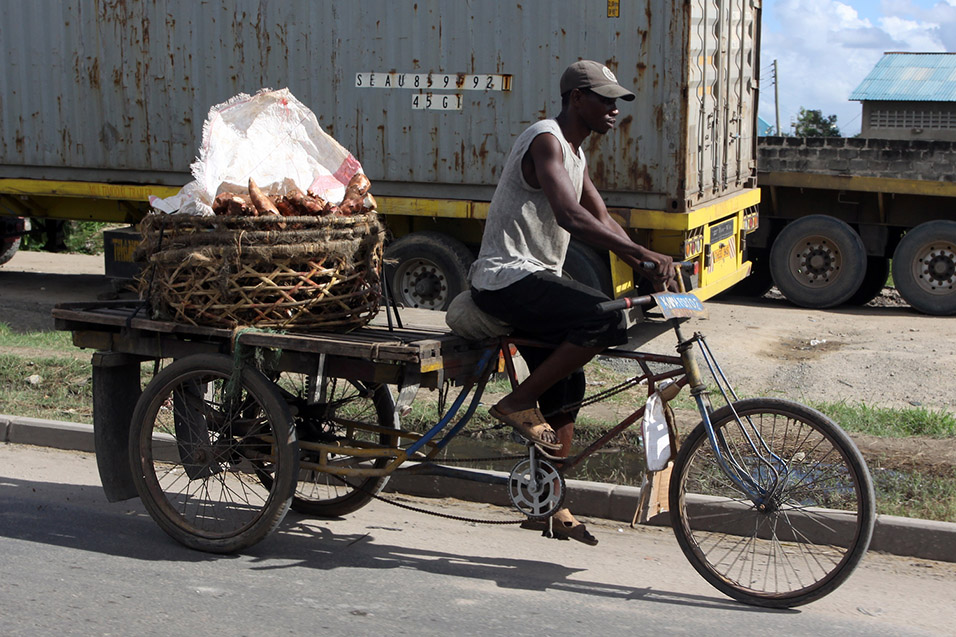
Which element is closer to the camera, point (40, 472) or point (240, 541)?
point (240, 541)

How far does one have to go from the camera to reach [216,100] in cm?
1050

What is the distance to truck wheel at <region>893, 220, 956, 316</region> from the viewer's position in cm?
1106

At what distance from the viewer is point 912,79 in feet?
89.1

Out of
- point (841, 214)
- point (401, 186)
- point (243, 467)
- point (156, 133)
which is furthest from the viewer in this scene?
point (841, 214)

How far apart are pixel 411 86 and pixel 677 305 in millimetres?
6251

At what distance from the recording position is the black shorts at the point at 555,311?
4.04 metres

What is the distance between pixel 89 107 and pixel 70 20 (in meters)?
0.89

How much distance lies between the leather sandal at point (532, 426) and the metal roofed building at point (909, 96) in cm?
2444

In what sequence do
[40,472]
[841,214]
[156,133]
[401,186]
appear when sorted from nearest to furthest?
[40,472] < [401,186] < [156,133] < [841,214]

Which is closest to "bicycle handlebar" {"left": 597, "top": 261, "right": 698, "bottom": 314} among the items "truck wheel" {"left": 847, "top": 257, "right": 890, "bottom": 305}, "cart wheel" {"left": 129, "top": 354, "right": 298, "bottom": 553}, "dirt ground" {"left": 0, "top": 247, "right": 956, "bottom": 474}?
"cart wheel" {"left": 129, "top": 354, "right": 298, "bottom": 553}

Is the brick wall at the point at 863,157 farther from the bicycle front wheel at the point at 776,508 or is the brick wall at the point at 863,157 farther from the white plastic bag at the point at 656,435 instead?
the white plastic bag at the point at 656,435

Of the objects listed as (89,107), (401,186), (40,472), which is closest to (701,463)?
(40,472)

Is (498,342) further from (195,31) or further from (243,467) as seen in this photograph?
(195,31)

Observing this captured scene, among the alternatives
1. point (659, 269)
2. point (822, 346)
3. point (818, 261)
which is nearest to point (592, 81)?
point (659, 269)
